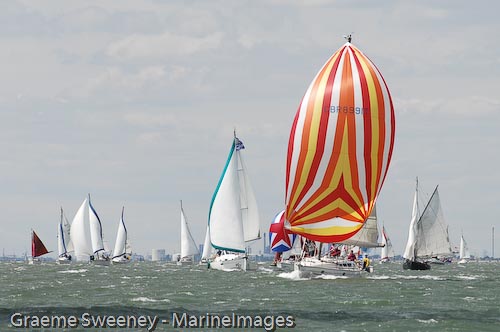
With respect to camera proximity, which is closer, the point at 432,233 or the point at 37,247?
the point at 432,233

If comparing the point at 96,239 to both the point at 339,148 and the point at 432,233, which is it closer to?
the point at 432,233

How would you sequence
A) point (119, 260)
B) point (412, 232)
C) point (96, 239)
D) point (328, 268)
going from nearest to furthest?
point (328, 268)
point (412, 232)
point (96, 239)
point (119, 260)

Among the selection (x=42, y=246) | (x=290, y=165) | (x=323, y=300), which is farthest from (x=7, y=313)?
(x=42, y=246)

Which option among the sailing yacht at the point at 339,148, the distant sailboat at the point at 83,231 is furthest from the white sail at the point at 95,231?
the sailing yacht at the point at 339,148

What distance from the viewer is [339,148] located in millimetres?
58500

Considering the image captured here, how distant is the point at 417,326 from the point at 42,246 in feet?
419

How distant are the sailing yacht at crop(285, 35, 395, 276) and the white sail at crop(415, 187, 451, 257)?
47.4 meters

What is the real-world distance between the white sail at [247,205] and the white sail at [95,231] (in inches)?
2022

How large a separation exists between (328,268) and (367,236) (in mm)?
4108

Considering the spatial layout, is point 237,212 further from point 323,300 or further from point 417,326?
point 417,326

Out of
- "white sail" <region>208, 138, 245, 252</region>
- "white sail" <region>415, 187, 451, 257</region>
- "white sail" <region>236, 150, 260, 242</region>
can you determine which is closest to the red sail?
"white sail" <region>415, 187, 451, 257</region>

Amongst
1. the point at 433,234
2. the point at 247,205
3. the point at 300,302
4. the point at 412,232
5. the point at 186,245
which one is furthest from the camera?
the point at 186,245

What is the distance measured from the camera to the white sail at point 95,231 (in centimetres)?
14025

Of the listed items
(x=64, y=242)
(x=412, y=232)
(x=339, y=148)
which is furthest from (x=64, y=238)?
(x=339, y=148)
